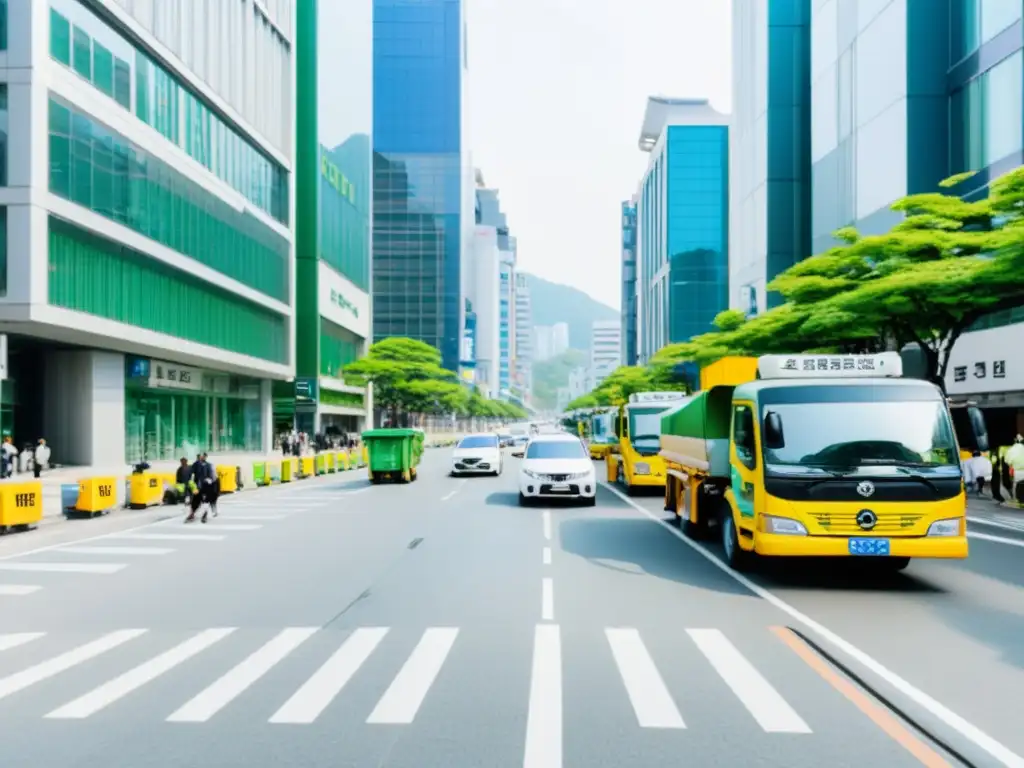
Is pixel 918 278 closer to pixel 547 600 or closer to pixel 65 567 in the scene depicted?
pixel 547 600

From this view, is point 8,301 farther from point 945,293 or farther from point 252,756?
point 252,756

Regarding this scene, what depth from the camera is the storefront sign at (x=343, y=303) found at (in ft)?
231

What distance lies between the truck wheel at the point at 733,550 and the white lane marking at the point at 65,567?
27.0ft

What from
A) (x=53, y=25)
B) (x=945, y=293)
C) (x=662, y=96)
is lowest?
(x=945, y=293)

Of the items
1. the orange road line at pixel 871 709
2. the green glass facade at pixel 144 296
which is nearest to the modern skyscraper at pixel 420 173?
the green glass facade at pixel 144 296

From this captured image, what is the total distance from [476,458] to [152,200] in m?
17.6

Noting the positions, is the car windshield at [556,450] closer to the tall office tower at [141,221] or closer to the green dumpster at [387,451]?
the green dumpster at [387,451]

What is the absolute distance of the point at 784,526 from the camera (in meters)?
10.6

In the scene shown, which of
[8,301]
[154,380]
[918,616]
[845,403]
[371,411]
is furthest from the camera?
[371,411]

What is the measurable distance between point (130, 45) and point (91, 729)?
36.9 meters

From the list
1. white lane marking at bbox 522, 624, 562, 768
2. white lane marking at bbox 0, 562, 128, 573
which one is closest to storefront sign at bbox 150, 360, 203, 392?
white lane marking at bbox 0, 562, 128, 573

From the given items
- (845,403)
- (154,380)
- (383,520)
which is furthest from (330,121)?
(845,403)

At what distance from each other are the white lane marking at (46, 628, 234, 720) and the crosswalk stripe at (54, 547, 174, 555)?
685 centimetres

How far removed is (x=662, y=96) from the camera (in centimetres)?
15588
